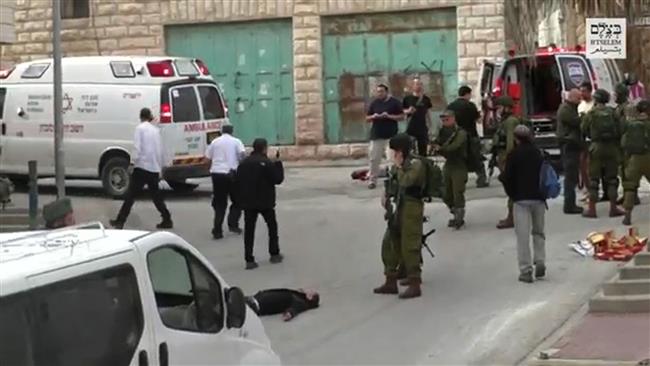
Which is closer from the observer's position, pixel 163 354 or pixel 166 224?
pixel 163 354

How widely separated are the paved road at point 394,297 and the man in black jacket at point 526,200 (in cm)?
27

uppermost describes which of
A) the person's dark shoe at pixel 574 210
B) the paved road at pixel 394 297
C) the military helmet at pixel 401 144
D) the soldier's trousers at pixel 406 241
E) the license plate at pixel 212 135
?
the military helmet at pixel 401 144

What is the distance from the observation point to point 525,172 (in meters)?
13.8

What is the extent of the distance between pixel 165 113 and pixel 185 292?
14334 millimetres

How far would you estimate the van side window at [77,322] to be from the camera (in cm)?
540

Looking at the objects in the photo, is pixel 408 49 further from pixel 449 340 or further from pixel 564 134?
pixel 449 340

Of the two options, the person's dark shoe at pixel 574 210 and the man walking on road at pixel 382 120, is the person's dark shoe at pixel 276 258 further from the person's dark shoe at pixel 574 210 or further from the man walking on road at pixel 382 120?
the man walking on road at pixel 382 120

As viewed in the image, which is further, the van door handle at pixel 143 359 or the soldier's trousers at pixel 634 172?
the soldier's trousers at pixel 634 172

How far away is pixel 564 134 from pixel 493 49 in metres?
9.47

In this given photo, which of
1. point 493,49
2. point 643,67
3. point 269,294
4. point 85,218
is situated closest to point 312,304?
point 269,294

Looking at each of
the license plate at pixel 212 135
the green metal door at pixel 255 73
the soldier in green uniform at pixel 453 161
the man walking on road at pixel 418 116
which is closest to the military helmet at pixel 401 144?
the soldier in green uniform at pixel 453 161

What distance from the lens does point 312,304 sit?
13.3 m

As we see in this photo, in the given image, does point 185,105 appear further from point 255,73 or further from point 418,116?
point 255,73

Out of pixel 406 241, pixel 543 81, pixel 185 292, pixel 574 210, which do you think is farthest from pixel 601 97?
pixel 185 292
